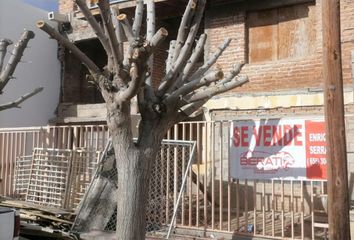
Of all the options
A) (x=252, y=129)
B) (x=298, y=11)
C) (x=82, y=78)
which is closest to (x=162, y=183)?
(x=252, y=129)

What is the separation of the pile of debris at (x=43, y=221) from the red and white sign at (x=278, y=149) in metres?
3.26

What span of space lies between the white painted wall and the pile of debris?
596 centimetres

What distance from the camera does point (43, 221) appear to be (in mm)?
8562

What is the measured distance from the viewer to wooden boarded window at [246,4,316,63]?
11.8 metres

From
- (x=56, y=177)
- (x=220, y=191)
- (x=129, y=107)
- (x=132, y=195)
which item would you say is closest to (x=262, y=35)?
(x=220, y=191)

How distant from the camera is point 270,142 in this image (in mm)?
8875

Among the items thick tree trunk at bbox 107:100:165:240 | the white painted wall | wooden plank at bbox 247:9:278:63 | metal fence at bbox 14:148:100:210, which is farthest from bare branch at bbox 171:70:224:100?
the white painted wall

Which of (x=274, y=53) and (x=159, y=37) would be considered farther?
(x=274, y=53)

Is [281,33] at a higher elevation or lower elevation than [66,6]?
lower

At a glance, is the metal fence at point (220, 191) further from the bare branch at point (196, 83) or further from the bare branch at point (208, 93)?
the bare branch at point (196, 83)

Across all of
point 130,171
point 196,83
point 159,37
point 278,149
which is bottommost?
point 130,171

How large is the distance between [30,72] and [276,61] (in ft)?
25.7

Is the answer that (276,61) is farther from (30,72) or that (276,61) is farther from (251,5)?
(30,72)

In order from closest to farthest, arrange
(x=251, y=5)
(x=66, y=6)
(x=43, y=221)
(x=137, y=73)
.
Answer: (x=137, y=73), (x=43, y=221), (x=251, y=5), (x=66, y=6)
